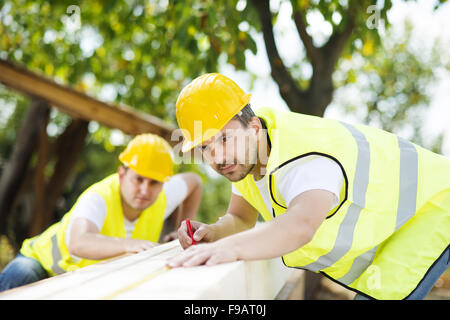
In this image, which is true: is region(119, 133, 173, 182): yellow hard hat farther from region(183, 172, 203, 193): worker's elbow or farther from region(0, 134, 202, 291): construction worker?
region(183, 172, 203, 193): worker's elbow

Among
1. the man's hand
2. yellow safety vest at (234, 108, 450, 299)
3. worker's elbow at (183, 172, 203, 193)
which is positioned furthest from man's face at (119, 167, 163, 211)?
yellow safety vest at (234, 108, 450, 299)

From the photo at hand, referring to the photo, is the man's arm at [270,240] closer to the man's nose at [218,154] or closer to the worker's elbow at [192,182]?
the man's nose at [218,154]

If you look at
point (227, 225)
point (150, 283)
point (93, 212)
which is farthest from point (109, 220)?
point (150, 283)

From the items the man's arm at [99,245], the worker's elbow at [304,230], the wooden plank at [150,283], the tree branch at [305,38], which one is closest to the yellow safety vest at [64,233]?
the man's arm at [99,245]

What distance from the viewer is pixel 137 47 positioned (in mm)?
5469

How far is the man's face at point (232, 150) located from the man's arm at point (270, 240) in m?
0.39

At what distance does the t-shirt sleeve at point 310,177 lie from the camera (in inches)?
54.6

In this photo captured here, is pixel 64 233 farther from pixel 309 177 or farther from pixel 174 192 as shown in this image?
pixel 309 177

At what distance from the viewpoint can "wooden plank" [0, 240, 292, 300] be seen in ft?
3.38

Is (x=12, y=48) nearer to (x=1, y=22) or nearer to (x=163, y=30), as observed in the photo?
(x=1, y=22)

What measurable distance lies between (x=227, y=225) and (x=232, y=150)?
1.54 feet

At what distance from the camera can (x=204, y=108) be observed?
1.61 metres
